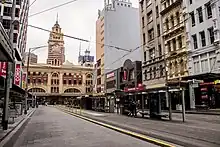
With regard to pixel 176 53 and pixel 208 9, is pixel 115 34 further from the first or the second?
pixel 208 9

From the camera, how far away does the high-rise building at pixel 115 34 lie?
267 feet

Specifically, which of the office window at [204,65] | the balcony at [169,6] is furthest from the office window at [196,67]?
the balcony at [169,6]

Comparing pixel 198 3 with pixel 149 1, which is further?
pixel 149 1

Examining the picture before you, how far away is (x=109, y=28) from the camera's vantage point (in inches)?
→ 3221

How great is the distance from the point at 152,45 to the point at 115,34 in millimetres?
40591

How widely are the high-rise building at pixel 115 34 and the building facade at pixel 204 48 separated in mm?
45828

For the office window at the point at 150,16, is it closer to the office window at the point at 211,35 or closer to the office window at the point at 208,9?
the office window at the point at 208,9

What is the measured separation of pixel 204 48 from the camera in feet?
99.4

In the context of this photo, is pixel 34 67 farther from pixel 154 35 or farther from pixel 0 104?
pixel 0 104

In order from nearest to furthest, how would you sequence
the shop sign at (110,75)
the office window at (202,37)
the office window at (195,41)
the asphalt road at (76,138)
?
the asphalt road at (76,138) < the office window at (202,37) < the office window at (195,41) < the shop sign at (110,75)

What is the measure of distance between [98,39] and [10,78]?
77.5m

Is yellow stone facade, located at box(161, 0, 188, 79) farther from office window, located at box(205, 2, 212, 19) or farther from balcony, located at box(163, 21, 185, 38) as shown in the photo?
office window, located at box(205, 2, 212, 19)

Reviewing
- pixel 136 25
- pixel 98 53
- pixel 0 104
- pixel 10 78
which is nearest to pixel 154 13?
pixel 0 104

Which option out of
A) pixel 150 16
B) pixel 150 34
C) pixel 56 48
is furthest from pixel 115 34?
pixel 56 48
